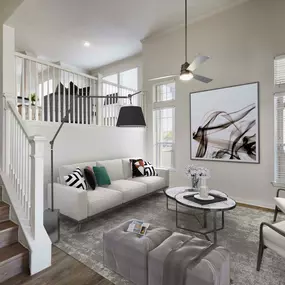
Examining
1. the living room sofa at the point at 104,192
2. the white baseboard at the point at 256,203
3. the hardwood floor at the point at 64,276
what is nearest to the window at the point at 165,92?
the living room sofa at the point at 104,192

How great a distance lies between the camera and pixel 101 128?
477 centimetres

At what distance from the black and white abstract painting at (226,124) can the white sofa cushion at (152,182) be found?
103 cm

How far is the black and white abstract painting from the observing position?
418 cm

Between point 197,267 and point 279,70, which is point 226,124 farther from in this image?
point 197,267

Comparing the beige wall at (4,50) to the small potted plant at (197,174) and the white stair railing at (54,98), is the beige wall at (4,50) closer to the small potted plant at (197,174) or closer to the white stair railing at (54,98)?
the white stair railing at (54,98)

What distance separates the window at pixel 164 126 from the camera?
554cm

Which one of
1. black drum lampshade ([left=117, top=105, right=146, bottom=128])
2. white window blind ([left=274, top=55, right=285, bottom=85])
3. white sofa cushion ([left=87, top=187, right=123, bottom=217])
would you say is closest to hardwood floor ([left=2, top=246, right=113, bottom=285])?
white sofa cushion ([left=87, top=187, right=123, bottom=217])

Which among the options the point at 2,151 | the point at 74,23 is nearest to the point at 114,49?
the point at 74,23

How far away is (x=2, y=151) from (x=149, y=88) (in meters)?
4.09

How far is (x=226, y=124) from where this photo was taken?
177 inches

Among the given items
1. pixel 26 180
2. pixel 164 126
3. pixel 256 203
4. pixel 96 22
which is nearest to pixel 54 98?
pixel 26 180

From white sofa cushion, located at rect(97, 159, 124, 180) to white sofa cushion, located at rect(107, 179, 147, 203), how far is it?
0.21 meters

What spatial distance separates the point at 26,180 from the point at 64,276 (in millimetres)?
1069

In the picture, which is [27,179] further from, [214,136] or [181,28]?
[181,28]
